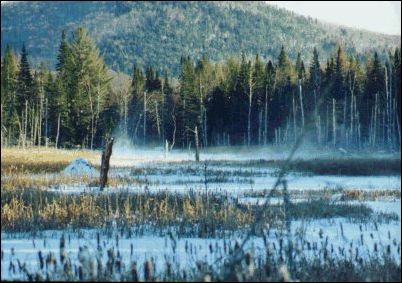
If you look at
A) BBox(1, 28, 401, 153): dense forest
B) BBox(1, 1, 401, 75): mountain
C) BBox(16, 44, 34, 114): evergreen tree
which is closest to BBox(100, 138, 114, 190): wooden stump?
BBox(1, 28, 401, 153): dense forest

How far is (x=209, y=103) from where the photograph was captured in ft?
187

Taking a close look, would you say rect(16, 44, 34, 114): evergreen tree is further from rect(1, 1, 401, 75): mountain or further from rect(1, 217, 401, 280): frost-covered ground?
rect(1, 1, 401, 75): mountain

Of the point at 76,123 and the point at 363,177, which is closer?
the point at 363,177

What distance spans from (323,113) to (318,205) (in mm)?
47123

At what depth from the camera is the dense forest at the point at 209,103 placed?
167ft

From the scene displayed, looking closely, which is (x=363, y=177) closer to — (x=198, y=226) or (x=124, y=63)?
(x=198, y=226)

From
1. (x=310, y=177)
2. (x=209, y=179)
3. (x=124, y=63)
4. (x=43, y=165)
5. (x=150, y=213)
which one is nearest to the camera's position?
(x=150, y=213)

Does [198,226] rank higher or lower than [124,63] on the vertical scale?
lower

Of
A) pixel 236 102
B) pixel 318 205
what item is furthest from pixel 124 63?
pixel 318 205

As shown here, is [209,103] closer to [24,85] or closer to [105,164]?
[24,85]

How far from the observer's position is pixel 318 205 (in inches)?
511

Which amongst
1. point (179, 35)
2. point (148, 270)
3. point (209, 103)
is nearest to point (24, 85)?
point (209, 103)

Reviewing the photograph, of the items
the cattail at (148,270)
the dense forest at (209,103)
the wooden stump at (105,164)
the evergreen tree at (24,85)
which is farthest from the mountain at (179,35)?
the cattail at (148,270)

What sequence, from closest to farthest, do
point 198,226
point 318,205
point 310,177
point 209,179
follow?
point 198,226 → point 318,205 → point 209,179 → point 310,177
